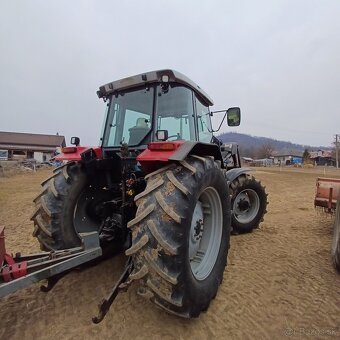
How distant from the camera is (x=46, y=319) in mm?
2660

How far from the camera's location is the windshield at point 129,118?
3463 millimetres

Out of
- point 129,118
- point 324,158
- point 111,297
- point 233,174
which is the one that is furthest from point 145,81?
point 324,158

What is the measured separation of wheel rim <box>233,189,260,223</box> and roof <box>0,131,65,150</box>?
180 feet

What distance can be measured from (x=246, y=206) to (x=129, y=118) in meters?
2.86

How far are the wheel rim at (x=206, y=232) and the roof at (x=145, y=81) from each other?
135cm

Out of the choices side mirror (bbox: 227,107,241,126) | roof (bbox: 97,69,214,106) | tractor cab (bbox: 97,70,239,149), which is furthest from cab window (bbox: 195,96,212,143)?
side mirror (bbox: 227,107,241,126)

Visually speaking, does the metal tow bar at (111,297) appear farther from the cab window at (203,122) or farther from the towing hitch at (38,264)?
the cab window at (203,122)

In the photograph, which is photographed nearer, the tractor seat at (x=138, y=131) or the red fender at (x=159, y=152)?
the red fender at (x=159, y=152)

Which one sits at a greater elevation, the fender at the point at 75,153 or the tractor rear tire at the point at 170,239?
the fender at the point at 75,153

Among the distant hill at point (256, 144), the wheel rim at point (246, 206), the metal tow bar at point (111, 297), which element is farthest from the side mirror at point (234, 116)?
the distant hill at point (256, 144)

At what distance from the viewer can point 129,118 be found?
3.74 m

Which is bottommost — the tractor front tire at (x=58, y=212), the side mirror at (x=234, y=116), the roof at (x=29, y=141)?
the tractor front tire at (x=58, y=212)

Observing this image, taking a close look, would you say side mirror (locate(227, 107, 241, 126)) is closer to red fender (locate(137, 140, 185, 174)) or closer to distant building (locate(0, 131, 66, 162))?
red fender (locate(137, 140, 185, 174))

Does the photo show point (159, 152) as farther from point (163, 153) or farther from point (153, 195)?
point (153, 195)
